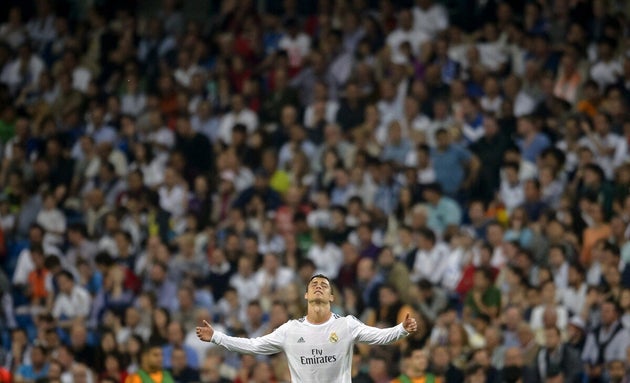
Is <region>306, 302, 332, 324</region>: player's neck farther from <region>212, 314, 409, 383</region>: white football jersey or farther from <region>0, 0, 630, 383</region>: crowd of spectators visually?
<region>0, 0, 630, 383</region>: crowd of spectators

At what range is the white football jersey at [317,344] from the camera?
13.2 metres

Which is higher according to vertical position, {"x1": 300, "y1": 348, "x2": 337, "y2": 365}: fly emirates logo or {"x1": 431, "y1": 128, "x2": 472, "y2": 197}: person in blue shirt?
{"x1": 431, "y1": 128, "x2": 472, "y2": 197}: person in blue shirt

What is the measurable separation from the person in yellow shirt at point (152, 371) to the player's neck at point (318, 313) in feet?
15.1

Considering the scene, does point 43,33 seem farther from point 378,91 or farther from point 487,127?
point 487,127

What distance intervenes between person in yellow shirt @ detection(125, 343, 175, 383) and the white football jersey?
443cm

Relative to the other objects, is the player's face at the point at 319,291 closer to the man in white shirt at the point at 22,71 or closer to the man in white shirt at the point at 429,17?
the man in white shirt at the point at 429,17

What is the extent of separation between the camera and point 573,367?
677 inches

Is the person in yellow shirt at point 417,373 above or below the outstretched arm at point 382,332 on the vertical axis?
above

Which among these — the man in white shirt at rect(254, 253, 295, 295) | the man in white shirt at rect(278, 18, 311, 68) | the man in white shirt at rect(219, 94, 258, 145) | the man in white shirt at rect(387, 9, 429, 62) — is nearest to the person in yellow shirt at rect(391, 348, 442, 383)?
the man in white shirt at rect(254, 253, 295, 295)

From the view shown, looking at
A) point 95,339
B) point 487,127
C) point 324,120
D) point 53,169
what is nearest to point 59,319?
point 95,339

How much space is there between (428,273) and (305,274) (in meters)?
1.45

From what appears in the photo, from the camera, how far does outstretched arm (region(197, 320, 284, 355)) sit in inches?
516

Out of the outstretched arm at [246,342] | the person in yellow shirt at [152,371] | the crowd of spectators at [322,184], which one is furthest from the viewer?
the crowd of spectators at [322,184]

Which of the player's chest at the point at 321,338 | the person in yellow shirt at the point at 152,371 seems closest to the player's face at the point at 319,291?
the player's chest at the point at 321,338
